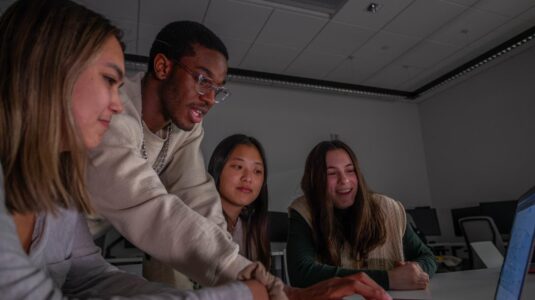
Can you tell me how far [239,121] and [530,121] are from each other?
3.68 metres

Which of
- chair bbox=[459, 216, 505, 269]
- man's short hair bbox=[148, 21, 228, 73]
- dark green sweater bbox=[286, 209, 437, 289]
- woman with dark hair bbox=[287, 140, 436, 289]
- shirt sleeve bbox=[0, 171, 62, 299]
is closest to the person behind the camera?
shirt sleeve bbox=[0, 171, 62, 299]

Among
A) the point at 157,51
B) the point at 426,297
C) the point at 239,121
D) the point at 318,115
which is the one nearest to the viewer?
the point at 426,297

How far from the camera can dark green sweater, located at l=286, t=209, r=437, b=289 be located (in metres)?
1.32

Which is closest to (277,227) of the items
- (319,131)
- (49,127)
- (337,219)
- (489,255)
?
(337,219)

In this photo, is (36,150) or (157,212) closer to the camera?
(36,150)

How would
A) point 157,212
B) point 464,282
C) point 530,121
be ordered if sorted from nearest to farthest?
point 157,212 < point 464,282 < point 530,121

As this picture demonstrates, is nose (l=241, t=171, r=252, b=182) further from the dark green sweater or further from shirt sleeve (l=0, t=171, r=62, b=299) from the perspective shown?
shirt sleeve (l=0, t=171, r=62, b=299)

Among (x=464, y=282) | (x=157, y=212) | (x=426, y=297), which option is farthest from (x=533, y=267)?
(x=157, y=212)

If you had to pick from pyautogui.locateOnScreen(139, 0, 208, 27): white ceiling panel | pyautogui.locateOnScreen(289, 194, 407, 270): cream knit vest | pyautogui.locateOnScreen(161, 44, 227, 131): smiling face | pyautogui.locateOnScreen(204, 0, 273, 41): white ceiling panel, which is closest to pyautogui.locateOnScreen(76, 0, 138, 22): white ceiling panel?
pyautogui.locateOnScreen(139, 0, 208, 27): white ceiling panel

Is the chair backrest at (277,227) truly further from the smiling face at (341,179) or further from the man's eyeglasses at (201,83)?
the man's eyeglasses at (201,83)

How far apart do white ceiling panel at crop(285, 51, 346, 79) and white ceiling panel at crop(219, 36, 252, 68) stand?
0.68m

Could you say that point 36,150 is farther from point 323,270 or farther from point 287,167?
point 287,167

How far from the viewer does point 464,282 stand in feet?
3.67

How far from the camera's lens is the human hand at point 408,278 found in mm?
1112
